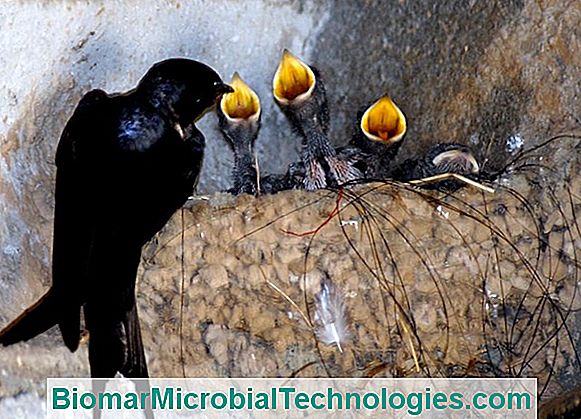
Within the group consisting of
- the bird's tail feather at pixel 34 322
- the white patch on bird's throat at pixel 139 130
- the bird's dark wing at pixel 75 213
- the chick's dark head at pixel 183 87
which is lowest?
the bird's tail feather at pixel 34 322

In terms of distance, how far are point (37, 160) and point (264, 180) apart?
0.45 m

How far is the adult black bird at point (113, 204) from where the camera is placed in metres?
2.10

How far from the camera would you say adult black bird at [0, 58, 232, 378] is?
82.5 inches

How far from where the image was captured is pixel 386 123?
2457 millimetres

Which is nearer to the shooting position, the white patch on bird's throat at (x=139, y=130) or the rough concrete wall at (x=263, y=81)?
the white patch on bird's throat at (x=139, y=130)

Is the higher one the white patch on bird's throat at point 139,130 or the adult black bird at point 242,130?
the adult black bird at point 242,130

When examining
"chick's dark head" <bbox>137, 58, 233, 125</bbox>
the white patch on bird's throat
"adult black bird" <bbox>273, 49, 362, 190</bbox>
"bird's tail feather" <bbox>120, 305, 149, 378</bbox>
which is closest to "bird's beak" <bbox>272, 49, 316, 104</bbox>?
"adult black bird" <bbox>273, 49, 362, 190</bbox>

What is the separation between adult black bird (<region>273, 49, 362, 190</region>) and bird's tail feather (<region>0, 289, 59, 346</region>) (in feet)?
1.88

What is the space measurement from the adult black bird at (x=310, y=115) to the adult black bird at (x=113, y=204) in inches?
11.4

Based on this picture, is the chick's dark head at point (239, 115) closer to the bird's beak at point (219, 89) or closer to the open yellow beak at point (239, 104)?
the open yellow beak at point (239, 104)

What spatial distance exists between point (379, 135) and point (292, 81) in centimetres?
20

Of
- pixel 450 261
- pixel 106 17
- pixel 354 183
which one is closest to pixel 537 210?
pixel 450 261

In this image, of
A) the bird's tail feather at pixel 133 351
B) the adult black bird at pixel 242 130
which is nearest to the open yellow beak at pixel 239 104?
the adult black bird at pixel 242 130

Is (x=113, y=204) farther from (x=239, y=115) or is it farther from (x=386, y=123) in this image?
(x=386, y=123)
